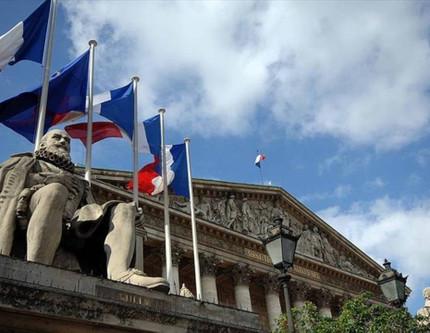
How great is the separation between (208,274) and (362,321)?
12.5 metres

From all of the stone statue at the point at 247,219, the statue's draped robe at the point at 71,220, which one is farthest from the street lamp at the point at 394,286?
the stone statue at the point at 247,219

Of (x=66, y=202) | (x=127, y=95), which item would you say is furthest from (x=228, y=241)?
(x=66, y=202)

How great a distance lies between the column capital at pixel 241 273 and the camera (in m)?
27.7

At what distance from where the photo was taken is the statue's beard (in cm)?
536

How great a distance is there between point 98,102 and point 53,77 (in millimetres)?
1250

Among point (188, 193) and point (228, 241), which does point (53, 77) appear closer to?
point (188, 193)

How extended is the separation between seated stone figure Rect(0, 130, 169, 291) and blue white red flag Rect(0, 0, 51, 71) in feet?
23.4

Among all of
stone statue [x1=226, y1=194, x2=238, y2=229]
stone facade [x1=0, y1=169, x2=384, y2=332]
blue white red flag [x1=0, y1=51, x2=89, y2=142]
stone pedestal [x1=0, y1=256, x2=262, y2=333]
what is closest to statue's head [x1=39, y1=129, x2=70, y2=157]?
stone pedestal [x1=0, y1=256, x2=262, y2=333]

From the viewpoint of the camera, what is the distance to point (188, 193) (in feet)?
55.5

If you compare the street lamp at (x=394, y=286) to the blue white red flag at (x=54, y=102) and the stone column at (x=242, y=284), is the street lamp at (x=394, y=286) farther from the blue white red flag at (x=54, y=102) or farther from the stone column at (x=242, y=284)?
the stone column at (x=242, y=284)

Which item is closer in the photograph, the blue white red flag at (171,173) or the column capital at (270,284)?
the blue white red flag at (171,173)

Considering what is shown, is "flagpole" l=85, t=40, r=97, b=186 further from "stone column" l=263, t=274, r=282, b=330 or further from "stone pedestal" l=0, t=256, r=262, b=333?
"stone column" l=263, t=274, r=282, b=330

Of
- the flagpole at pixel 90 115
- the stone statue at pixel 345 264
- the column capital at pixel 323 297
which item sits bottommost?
the flagpole at pixel 90 115

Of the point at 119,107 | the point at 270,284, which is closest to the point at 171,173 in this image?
the point at 119,107
